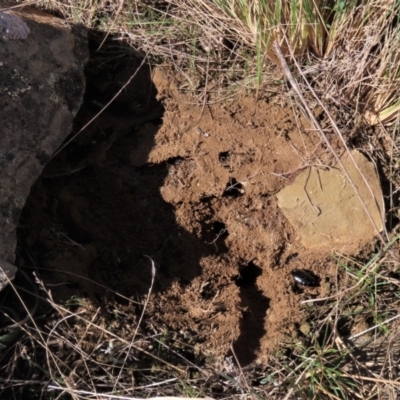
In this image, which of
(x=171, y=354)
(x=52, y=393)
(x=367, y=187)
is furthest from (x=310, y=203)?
(x=52, y=393)

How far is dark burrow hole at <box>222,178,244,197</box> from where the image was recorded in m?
2.43

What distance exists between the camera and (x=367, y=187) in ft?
7.84

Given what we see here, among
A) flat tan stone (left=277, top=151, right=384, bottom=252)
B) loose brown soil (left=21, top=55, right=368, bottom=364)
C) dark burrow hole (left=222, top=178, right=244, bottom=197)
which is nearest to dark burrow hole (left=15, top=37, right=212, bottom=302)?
loose brown soil (left=21, top=55, right=368, bottom=364)

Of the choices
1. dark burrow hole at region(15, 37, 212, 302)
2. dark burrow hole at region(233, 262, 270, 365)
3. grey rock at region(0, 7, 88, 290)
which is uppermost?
grey rock at region(0, 7, 88, 290)

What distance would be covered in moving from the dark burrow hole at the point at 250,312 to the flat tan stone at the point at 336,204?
324mm

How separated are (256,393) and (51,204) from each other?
3.86 feet

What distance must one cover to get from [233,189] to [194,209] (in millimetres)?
195

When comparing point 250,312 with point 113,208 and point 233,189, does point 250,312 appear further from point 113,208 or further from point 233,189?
point 113,208

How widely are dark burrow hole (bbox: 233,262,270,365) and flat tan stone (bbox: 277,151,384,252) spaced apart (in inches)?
12.8

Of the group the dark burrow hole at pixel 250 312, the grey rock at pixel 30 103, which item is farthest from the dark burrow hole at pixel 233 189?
the grey rock at pixel 30 103

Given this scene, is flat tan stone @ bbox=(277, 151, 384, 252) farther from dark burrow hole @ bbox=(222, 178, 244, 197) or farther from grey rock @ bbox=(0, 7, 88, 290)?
grey rock @ bbox=(0, 7, 88, 290)

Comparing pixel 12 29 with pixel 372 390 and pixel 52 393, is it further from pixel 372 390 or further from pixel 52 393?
pixel 372 390

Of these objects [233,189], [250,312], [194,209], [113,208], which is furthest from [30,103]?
[250,312]

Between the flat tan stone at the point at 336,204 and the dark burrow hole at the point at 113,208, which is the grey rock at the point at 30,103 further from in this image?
the flat tan stone at the point at 336,204
